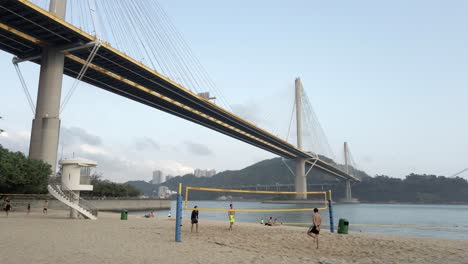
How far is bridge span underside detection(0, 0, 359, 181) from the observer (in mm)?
32969

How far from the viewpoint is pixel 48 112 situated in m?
35.8

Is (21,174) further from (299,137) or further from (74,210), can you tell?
(299,137)

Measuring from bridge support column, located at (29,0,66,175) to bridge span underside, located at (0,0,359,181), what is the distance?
7.35 feet

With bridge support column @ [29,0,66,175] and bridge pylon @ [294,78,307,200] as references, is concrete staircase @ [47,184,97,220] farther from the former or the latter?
bridge pylon @ [294,78,307,200]

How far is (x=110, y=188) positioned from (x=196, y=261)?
3029 inches

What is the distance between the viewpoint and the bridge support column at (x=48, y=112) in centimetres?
3534

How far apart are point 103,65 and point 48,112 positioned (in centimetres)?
1055

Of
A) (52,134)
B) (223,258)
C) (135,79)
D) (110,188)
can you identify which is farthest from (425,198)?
(223,258)

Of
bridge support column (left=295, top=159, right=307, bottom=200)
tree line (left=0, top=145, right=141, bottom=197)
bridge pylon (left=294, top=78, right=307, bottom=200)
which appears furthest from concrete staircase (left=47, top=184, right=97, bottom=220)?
bridge support column (left=295, top=159, right=307, bottom=200)

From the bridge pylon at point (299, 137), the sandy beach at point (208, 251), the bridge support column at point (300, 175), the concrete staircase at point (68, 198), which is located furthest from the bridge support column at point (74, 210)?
the bridge support column at point (300, 175)

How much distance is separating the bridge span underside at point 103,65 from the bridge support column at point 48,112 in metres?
2.24

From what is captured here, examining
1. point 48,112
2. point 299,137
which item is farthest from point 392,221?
point 299,137

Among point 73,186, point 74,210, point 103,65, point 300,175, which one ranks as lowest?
point 74,210

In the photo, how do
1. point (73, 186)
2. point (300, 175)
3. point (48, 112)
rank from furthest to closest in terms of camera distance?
point (300, 175)
point (48, 112)
point (73, 186)
